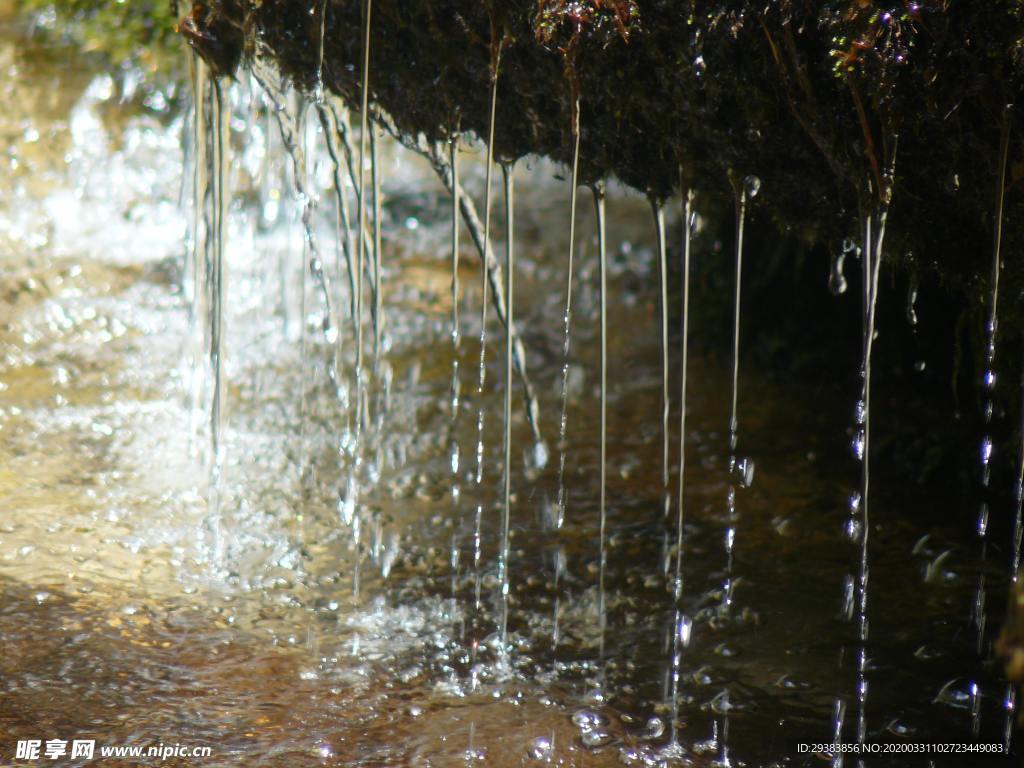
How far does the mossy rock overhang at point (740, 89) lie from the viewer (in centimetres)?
283

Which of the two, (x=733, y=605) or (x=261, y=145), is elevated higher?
(x=261, y=145)

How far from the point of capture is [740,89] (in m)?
3.16

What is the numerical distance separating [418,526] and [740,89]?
224 cm

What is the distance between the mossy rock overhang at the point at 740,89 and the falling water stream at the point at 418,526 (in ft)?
0.59

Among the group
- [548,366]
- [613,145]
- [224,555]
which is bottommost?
[224,555]

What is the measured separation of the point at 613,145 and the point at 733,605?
1.71m

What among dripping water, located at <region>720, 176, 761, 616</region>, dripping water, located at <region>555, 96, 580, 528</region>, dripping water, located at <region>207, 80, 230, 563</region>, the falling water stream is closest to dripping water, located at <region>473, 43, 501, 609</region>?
the falling water stream

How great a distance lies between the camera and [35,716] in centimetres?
282

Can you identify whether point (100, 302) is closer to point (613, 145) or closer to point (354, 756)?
point (613, 145)

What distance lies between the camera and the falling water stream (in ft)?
10.0

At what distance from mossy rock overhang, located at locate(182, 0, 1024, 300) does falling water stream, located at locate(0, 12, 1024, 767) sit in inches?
7.0

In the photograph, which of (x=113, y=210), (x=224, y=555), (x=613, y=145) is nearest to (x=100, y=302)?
(x=113, y=210)

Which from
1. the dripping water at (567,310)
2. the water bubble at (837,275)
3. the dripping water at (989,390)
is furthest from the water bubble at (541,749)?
the water bubble at (837,275)

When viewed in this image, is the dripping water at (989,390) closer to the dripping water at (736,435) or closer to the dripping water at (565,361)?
the dripping water at (736,435)
